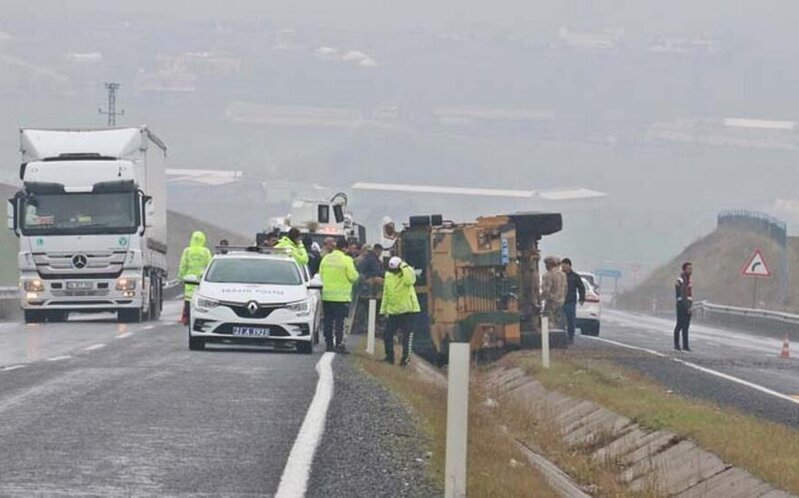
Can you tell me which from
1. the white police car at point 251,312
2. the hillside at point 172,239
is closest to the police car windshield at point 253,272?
the white police car at point 251,312

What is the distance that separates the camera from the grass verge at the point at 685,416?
15.3m

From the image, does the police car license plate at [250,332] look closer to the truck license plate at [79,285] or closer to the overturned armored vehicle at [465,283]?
the overturned armored vehicle at [465,283]

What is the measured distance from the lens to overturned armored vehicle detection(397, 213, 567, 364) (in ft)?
101

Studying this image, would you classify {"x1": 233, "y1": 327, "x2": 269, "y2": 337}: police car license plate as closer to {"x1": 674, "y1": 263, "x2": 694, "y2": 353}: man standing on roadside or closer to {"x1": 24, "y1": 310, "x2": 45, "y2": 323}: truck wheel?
{"x1": 674, "y1": 263, "x2": 694, "y2": 353}: man standing on roadside

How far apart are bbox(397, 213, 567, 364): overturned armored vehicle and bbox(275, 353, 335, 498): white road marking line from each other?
9.81 m

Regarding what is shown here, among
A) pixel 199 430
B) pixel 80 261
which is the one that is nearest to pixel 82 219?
pixel 80 261

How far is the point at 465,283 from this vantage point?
3088 cm

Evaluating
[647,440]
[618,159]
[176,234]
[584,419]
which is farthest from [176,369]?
[618,159]

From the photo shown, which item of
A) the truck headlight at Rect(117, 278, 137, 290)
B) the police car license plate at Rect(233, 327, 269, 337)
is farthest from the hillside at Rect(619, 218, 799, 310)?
the police car license plate at Rect(233, 327, 269, 337)

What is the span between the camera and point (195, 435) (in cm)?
1477

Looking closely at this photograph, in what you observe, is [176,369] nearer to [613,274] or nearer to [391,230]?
[391,230]

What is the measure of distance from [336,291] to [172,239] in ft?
206

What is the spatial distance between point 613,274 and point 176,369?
300ft

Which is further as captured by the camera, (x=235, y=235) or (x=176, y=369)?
(x=235, y=235)
